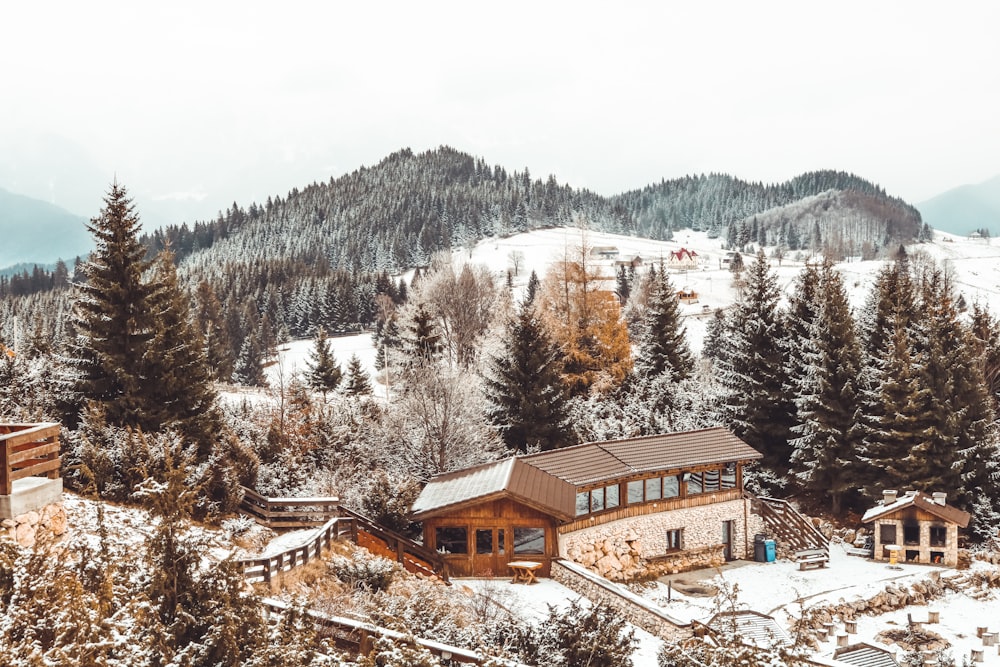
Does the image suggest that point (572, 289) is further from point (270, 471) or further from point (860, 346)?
point (270, 471)

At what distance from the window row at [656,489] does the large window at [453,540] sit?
371 cm

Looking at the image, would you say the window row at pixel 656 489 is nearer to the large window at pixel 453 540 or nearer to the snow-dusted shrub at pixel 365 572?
the large window at pixel 453 540

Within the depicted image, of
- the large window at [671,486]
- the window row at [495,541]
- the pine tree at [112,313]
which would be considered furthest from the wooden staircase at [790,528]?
the pine tree at [112,313]

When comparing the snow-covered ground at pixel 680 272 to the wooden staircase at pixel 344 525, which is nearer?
the wooden staircase at pixel 344 525

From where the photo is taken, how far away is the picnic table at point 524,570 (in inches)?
838

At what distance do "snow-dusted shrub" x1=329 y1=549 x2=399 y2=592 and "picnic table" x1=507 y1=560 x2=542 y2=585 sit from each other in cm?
542

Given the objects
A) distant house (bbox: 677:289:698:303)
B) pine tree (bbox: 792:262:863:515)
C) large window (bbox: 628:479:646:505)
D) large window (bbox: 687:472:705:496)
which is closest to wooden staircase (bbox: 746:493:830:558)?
large window (bbox: 687:472:705:496)

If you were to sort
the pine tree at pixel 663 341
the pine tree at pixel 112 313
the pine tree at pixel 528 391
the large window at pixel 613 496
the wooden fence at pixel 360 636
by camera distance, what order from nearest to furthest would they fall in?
the wooden fence at pixel 360 636
the pine tree at pixel 112 313
the large window at pixel 613 496
the pine tree at pixel 528 391
the pine tree at pixel 663 341

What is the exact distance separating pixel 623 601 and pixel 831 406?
15.4 m

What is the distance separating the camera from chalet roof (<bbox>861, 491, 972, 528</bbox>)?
2547 cm

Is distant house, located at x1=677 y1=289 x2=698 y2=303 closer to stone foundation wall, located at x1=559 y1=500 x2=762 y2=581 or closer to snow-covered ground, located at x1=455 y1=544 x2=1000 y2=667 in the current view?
snow-covered ground, located at x1=455 y1=544 x2=1000 y2=667

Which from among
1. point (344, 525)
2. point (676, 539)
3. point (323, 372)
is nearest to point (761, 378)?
point (676, 539)

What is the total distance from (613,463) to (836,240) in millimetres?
182934

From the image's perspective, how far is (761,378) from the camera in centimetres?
3281
